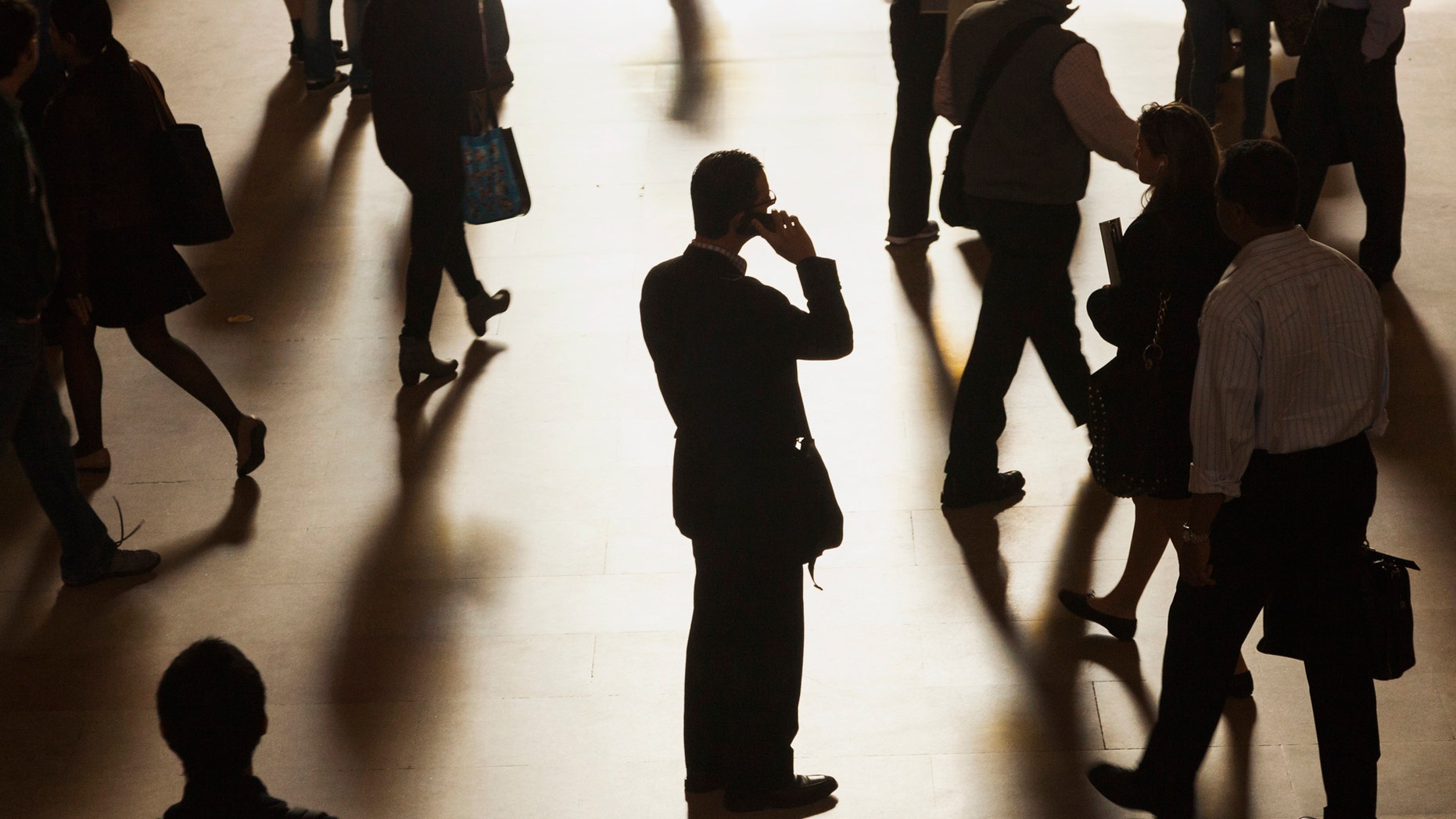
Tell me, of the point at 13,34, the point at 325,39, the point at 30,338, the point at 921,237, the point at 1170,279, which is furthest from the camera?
the point at 325,39

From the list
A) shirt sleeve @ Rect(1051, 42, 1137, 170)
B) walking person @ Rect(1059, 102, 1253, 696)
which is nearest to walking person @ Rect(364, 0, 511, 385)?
shirt sleeve @ Rect(1051, 42, 1137, 170)

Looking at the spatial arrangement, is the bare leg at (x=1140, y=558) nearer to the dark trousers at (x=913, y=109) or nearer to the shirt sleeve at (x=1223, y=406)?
the shirt sleeve at (x=1223, y=406)

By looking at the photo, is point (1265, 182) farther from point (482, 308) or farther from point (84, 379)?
point (84, 379)

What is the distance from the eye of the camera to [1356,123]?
5.46 metres

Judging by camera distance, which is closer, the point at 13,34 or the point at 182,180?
the point at 13,34

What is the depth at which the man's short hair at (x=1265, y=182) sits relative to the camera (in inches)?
109

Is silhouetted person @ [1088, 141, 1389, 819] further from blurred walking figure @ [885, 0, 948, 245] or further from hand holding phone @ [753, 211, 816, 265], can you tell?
blurred walking figure @ [885, 0, 948, 245]

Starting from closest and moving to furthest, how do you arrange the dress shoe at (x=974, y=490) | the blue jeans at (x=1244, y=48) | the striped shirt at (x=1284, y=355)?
the striped shirt at (x=1284, y=355) → the dress shoe at (x=974, y=490) → the blue jeans at (x=1244, y=48)

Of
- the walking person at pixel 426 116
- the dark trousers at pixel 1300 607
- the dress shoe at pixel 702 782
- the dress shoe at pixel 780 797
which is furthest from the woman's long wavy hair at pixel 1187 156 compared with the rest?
the walking person at pixel 426 116

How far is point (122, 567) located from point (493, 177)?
74.3 inches

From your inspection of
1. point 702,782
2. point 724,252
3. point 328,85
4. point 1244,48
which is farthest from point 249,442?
point 1244,48

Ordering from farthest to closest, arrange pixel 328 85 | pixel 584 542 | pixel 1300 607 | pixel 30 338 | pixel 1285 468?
pixel 328 85
pixel 584 542
pixel 30 338
pixel 1300 607
pixel 1285 468

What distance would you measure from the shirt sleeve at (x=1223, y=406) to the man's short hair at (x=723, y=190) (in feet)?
3.07

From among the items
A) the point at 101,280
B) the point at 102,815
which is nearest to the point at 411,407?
the point at 101,280
